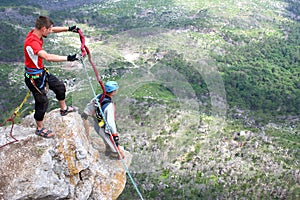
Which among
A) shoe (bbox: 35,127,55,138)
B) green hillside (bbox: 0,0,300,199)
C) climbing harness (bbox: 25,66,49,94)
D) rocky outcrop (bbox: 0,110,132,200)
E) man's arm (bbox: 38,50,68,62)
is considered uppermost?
man's arm (bbox: 38,50,68,62)

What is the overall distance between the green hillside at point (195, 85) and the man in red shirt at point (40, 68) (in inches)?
252

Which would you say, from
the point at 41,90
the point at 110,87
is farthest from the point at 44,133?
the point at 110,87

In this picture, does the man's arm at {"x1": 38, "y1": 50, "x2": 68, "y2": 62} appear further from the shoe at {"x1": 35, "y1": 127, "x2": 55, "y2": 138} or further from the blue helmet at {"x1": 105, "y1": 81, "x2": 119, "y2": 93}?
the shoe at {"x1": 35, "y1": 127, "x2": 55, "y2": 138}

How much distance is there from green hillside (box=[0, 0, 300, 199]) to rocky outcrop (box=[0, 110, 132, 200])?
236 inches

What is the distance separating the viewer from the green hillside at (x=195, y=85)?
27.1 m

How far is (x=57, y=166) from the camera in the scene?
25.2 feet

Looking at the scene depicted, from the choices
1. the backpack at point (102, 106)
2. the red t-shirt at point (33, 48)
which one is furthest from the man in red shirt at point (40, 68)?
the backpack at point (102, 106)

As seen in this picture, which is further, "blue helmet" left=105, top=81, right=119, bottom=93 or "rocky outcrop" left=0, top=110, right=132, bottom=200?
"blue helmet" left=105, top=81, right=119, bottom=93

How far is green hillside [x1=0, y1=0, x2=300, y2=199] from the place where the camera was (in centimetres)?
2714

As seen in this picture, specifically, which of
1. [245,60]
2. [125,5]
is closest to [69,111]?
[245,60]

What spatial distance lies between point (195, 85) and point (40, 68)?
59.0 metres

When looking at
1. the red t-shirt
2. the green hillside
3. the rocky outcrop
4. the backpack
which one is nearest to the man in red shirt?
the red t-shirt

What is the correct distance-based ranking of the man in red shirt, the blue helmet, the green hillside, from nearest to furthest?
the man in red shirt → the blue helmet → the green hillside

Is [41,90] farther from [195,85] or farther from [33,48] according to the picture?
[195,85]
